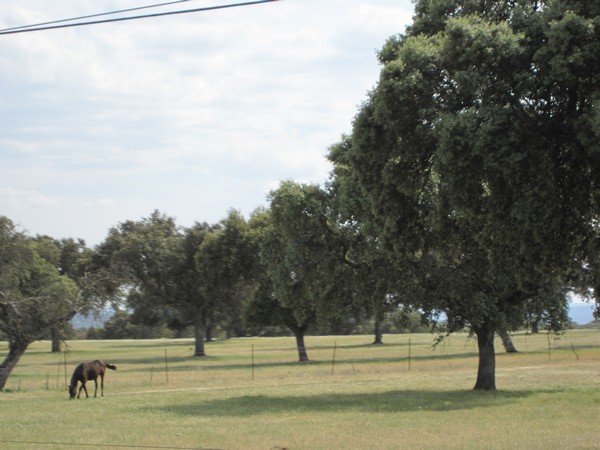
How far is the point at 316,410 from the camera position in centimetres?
2792

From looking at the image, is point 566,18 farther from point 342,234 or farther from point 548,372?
point 548,372

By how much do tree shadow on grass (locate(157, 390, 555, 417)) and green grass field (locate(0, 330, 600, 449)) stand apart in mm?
41

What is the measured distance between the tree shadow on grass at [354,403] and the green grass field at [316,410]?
4cm

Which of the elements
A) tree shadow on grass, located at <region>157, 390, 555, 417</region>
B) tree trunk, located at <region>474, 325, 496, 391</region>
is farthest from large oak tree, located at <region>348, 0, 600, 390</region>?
tree trunk, located at <region>474, 325, 496, 391</region>

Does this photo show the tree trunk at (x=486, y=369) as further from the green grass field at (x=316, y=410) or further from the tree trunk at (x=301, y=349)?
the tree trunk at (x=301, y=349)

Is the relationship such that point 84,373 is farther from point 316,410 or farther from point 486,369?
point 486,369

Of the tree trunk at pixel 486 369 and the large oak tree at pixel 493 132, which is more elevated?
the large oak tree at pixel 493 132

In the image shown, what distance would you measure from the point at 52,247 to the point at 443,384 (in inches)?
2261

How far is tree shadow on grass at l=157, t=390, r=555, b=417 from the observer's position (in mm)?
27859

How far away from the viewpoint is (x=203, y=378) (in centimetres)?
4669

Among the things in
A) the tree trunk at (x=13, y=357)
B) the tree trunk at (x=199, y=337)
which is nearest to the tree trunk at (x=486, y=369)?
the tree trunk at (x=13, y=357)

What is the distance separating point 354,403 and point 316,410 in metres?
2.89

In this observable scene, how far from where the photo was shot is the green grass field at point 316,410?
65.3 ft

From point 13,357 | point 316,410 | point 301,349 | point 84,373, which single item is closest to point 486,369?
point 316,410
